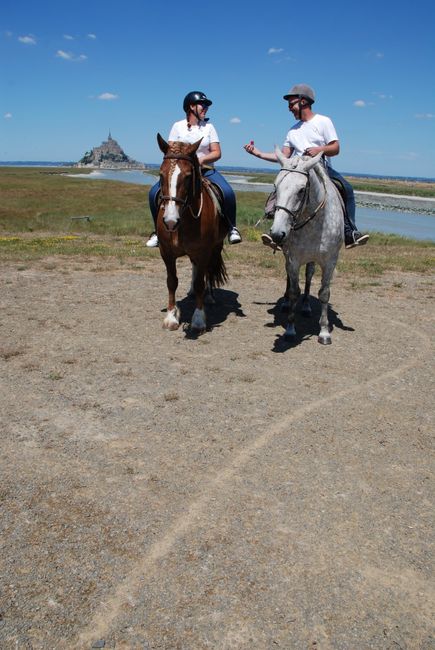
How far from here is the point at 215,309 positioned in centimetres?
1030

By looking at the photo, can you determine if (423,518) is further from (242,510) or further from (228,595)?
(228,595)

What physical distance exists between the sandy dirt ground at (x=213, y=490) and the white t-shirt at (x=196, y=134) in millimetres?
3291

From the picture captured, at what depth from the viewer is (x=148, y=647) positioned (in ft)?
9.33

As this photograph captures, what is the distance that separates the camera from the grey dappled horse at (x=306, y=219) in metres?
6.84

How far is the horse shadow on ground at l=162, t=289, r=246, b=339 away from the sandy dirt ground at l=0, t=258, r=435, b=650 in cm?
51

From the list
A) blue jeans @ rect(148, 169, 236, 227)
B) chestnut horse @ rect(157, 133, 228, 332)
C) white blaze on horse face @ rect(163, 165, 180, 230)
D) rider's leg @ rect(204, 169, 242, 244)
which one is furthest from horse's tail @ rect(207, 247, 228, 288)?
white blaze on horse face @ rect(163, 165, 180, 230)

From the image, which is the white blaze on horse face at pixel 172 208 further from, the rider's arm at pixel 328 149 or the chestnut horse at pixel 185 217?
the rider's arm at pixel 328 149

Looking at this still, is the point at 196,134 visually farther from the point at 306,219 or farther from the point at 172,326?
the point at 172,326

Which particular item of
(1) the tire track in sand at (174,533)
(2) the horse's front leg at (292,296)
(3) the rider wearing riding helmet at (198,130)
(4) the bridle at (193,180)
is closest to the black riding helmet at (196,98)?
(3) the rider wearing riding helmet at (198,130)

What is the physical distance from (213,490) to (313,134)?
242 inches

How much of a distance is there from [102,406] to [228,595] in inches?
122

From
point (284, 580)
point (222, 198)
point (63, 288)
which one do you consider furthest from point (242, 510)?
point (63, 288)

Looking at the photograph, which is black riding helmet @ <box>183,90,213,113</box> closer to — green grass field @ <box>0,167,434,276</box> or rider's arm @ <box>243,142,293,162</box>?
rider's arm @ <box>243,142,293,162</box>

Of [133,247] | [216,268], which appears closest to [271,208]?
[216,268]
